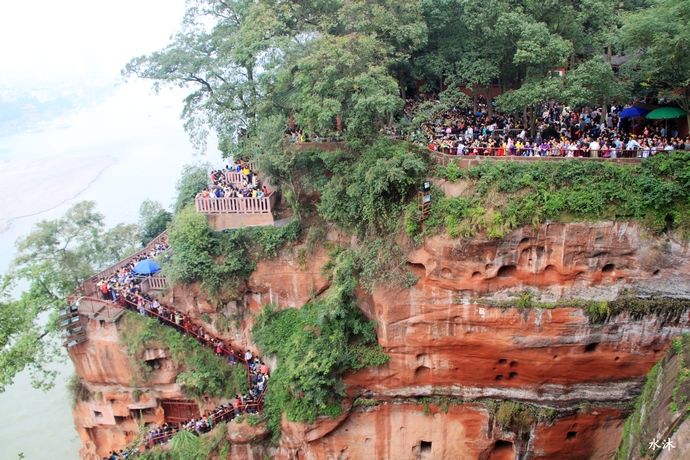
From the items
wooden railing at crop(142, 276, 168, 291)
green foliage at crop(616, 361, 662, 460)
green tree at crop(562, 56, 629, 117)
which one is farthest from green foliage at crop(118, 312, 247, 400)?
green tree at crop(562, 56, 629, 117)

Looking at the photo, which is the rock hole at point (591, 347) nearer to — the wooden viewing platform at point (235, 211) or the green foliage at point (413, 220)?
the green foliage at point (413, 220)

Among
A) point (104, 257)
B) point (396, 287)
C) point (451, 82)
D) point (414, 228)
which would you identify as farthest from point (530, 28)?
point (104, 257)

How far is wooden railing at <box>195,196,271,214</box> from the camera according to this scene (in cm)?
2200

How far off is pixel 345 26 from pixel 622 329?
41.8ft

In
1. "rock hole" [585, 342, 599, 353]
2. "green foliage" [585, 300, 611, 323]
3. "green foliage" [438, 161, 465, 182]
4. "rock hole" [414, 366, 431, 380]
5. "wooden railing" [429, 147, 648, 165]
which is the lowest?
"rock hole" [414, 366, 431, 380]

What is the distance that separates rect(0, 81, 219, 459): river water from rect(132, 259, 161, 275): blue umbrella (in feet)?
26.7

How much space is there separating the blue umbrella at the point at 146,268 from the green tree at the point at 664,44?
17.5m

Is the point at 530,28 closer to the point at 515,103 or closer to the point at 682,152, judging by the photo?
the point at 515,103

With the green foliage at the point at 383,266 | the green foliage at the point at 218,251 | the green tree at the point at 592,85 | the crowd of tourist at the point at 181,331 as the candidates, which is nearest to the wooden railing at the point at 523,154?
the green tree at the point at 592,85

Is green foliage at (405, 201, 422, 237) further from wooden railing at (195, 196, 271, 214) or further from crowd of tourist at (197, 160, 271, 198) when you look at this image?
crowd of tourist at (197, 160, 271, 198)

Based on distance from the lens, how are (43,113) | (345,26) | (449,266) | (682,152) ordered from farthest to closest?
(43,113), (345,26), (449,266), (682,152)

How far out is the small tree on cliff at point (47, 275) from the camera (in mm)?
19953

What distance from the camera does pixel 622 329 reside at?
1658cm

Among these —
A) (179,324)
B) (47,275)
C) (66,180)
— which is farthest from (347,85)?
Answer: (66,180)
